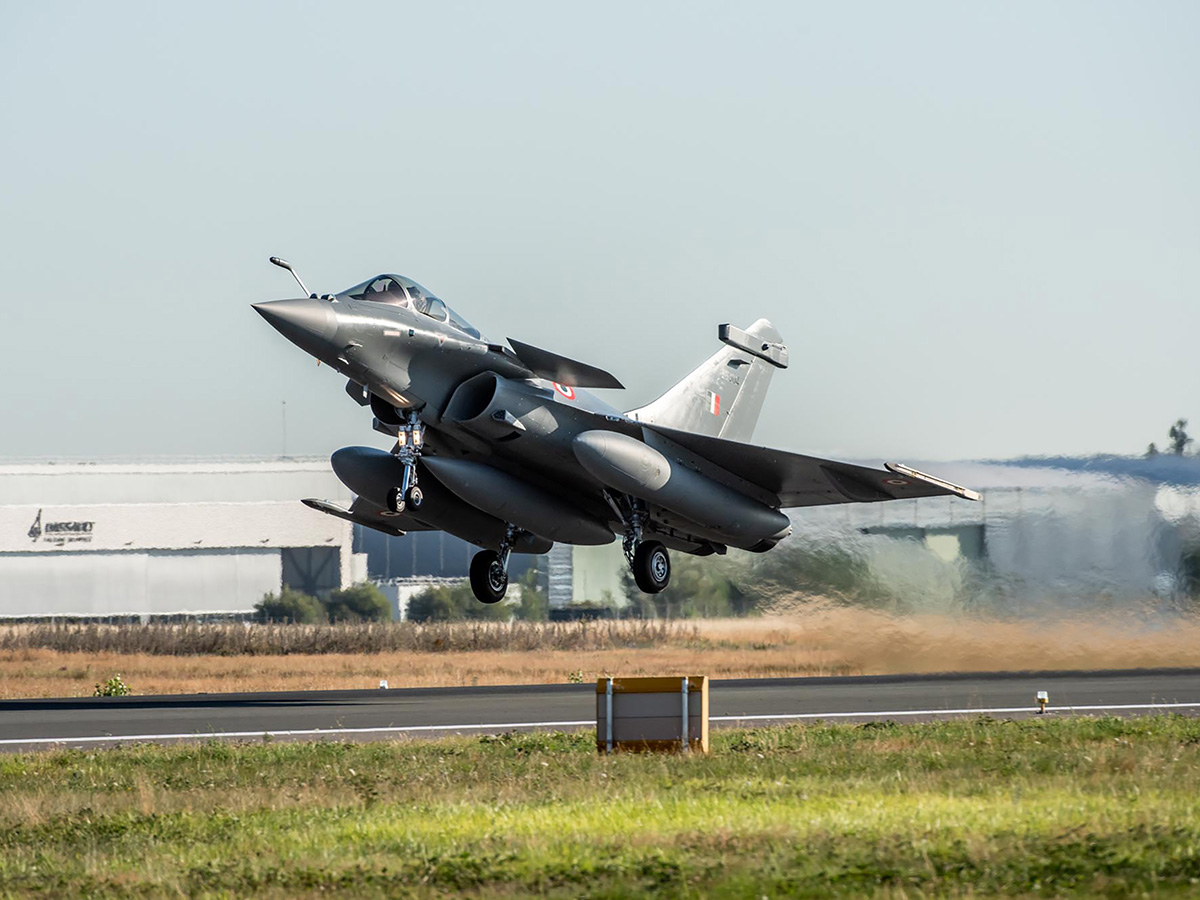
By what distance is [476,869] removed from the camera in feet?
27.1

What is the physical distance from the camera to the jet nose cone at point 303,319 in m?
18.3

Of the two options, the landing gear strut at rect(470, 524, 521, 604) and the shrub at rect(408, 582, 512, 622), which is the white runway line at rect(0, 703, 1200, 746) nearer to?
the landing gear strut at rect(470, 524, 521, 604)

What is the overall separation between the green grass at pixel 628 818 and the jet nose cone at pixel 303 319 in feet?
18.4

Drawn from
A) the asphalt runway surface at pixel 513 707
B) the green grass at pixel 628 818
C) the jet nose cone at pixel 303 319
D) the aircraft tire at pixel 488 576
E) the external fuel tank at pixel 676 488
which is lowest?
the asphalt runway surface at pixel 513 707

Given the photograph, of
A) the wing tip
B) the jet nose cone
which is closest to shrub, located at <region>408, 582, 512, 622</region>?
the wing tip

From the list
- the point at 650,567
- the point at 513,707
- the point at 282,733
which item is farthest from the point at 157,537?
the point at 282,733

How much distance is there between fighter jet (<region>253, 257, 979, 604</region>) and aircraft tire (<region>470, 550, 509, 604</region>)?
3 centimetres

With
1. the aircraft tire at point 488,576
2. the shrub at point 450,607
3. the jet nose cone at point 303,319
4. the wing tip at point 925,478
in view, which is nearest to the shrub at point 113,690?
the aircraft tire at point 488,576

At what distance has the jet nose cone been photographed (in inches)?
721

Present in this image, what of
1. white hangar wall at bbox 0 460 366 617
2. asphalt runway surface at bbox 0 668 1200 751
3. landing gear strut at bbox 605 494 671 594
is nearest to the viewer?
asphalt runway surface at bbox 0 668 1200 751

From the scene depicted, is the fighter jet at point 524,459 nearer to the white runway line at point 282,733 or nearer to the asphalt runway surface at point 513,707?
the asphalt runway surface at point 513,707

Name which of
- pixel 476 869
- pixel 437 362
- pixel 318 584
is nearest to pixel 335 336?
pixel 437 362

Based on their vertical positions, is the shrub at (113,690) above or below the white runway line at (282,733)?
Result: below

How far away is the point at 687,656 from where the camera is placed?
33.9 m
